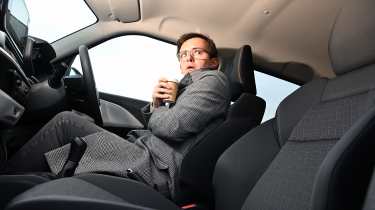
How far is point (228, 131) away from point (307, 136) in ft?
1.72

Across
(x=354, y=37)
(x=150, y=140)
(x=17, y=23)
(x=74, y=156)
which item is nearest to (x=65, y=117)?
(x=74, y=156)

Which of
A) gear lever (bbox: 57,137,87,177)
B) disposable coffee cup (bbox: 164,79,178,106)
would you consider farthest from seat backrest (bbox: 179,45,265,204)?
gear lever (bbox: 57,137,87,177)

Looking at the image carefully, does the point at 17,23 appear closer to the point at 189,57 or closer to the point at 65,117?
the point at 65,117

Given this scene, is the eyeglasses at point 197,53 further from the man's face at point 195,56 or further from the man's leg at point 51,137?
the man's leg at point 51,137

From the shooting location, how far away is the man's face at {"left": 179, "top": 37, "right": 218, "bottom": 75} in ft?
7.04

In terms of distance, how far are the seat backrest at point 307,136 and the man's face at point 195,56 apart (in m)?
0.59

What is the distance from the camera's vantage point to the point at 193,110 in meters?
1.84

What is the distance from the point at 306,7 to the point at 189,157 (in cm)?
90

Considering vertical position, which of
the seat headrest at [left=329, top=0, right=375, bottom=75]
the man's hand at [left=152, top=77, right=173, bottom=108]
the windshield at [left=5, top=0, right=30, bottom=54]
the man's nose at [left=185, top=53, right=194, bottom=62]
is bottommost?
the man's hand at [left=152, top=77, right=173, bottom=108]

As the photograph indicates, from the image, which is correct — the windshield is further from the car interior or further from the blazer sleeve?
the blazer sleeve

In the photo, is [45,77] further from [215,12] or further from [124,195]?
[124,195]

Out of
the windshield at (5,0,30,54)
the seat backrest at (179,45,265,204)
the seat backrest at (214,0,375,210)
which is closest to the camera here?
the seat backrest at (214,0,375,210)

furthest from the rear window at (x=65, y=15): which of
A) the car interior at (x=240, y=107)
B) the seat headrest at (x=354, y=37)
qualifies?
the seat headrest at (x=354, y=37)

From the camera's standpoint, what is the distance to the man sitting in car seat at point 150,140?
1743 mm
